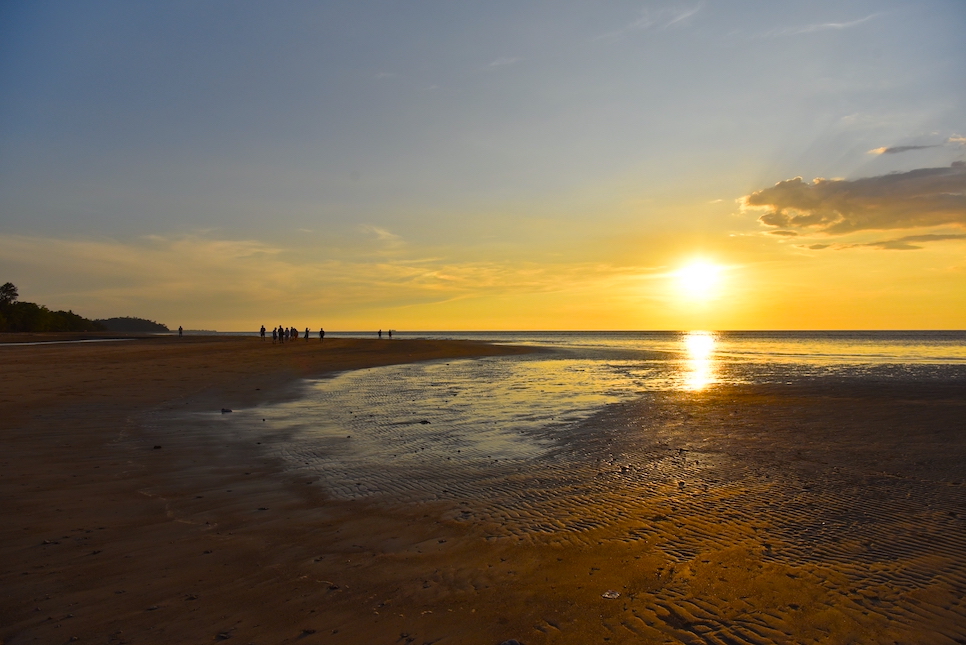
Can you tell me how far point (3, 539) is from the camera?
6.73 metres

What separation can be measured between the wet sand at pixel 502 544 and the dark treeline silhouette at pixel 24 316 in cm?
10852

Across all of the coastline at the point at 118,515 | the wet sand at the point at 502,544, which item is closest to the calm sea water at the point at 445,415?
the wet sand at the point at 502,544

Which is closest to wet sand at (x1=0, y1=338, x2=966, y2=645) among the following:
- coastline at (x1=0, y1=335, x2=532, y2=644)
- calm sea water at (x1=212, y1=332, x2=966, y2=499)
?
coastline at (x1=0, y1=335, x2=532, y2=644)

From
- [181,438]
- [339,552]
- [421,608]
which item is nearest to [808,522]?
[421,608]

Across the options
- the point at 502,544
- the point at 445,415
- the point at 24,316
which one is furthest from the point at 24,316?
the point at 502,544

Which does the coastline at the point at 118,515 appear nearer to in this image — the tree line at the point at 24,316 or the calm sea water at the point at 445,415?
the calm sea water at the point at 445,415

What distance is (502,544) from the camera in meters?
7.05

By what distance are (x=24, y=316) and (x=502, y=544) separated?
122964mm

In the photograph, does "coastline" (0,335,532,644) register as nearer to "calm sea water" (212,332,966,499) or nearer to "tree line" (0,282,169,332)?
"calm sea water" (212,332,966,499)

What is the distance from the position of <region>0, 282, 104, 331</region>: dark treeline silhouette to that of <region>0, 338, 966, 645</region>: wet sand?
109m

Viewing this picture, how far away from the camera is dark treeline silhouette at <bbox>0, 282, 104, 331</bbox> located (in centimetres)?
9399

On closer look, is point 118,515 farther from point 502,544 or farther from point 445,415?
point 445,415

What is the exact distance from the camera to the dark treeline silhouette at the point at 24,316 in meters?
94.0

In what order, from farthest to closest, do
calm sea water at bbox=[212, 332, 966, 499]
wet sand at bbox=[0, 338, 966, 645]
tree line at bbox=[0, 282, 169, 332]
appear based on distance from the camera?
1. tree line at bbox=[0, 282, 169, 332]
2. calm sea water at bbox=[212, 332, 966, 499]
3. wet sand at bbox=[0, 338, 966, 645]
